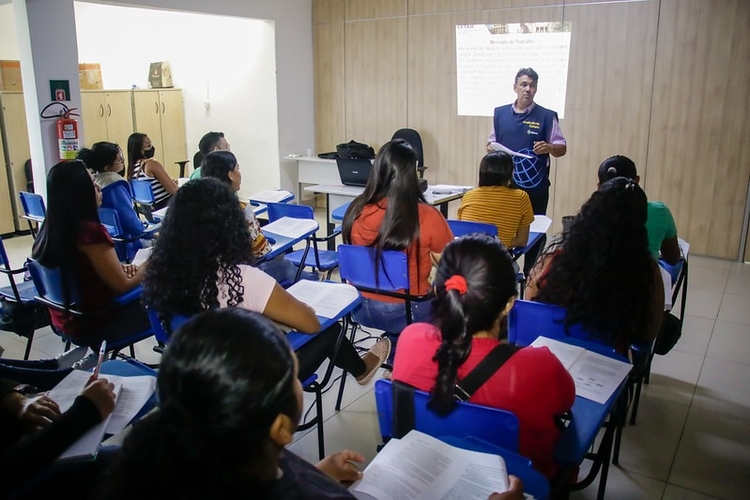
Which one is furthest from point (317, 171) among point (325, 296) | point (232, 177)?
point (325, 296)

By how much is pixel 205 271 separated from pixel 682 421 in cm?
224

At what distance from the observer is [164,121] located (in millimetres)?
8180

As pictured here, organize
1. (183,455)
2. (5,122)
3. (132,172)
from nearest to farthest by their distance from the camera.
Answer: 1. (183,455)
2. (132,172)
3. (5,122)

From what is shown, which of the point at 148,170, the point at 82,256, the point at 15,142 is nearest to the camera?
the point at 82,256

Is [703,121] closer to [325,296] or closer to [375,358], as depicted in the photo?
[375,358]

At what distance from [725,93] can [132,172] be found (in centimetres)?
505

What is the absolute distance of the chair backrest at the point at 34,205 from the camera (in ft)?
14.0

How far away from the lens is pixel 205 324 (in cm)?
100

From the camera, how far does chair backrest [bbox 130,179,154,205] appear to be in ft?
15.5

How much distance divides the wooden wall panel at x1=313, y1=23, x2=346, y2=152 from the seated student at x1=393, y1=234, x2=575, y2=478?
6.45m

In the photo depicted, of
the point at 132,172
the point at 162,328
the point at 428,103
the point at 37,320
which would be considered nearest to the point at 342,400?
the point at 162,328

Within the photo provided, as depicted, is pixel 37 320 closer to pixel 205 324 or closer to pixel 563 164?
pixel 205 324

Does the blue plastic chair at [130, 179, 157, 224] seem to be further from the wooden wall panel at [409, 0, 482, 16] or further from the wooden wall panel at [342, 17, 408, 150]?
the wooden wall panel at [409, 0, 482, 16]

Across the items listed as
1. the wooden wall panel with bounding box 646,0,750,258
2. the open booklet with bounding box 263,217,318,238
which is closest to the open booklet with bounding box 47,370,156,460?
the open booklet with bounding box 263,217,318,238
